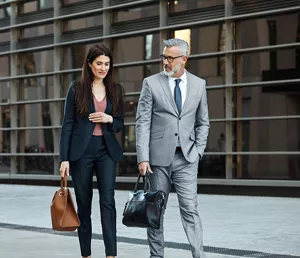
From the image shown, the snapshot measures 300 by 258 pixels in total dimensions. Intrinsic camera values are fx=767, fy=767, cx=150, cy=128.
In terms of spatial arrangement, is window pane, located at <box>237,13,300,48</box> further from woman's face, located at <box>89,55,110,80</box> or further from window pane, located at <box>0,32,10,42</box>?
woman's face, located at <box>89,55,110,80</box>

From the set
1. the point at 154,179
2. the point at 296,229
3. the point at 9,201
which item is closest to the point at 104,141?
the point at 154,179

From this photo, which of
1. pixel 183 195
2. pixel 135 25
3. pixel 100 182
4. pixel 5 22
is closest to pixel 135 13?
pixel 135 25

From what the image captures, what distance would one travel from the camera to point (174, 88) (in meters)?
6.57

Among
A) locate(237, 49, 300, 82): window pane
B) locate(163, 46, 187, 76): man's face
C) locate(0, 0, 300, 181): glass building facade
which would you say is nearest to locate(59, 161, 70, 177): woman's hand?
locate(163, 46, 187, 76): man's face

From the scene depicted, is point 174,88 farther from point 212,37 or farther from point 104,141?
point 212,37

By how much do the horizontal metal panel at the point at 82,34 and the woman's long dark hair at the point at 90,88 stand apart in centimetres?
1456

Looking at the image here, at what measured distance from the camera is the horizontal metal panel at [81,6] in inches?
837

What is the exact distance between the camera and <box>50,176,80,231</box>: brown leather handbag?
648cm

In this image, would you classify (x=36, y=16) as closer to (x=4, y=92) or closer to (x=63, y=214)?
(x=4, y=92)

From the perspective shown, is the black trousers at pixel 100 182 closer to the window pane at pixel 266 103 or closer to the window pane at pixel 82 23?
the window pane at pixel 266 103

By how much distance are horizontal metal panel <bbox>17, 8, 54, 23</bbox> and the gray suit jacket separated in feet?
54.6

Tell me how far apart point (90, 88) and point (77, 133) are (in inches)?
16.2

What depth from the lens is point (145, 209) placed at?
6.22 m

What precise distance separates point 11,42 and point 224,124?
8.77m
